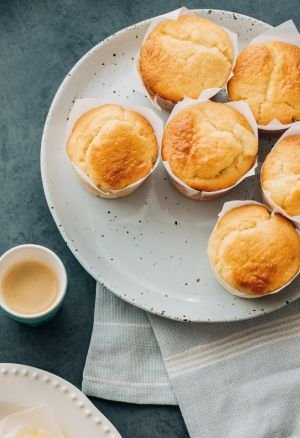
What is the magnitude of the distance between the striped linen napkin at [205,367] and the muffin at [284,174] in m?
0.40

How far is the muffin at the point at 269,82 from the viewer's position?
255 cm

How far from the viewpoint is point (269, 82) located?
2.57 meters

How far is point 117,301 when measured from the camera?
8.68ft

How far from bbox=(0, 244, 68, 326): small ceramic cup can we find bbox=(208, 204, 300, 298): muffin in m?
0.49

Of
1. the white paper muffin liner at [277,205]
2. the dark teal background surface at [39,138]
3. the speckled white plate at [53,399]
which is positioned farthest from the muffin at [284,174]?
the speckled white plate at [53,399]

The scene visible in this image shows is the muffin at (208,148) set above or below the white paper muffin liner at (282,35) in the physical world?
below

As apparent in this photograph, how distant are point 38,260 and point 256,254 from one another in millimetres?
707

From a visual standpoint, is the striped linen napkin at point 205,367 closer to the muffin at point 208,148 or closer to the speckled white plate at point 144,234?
the speckled white plate at point 144,234

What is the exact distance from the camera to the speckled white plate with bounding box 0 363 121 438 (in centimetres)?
251

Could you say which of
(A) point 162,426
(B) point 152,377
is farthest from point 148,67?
(A) point 162,426

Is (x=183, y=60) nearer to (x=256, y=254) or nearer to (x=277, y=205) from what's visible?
(x=277, y=205)

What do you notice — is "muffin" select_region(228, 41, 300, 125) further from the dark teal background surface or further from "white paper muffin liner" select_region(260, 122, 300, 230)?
the dark teal background surface

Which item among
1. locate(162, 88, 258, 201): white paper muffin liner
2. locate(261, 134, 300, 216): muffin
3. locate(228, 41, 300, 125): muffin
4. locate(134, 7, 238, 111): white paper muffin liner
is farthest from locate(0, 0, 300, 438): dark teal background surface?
locate(261, 134, 300, 216): muffin

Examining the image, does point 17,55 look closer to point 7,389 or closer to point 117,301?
point 117,301
